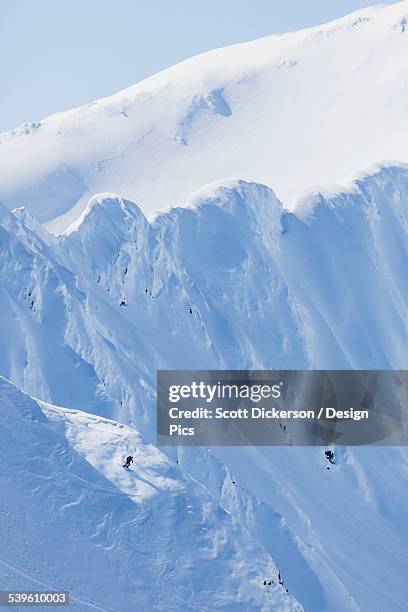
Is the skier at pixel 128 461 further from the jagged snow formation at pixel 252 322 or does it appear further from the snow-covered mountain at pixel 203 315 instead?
the jagged snow formation at pixel 252 322

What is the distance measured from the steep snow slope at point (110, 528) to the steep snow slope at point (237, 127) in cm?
7194

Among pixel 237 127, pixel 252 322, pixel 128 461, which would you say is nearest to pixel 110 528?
pixel 128 461

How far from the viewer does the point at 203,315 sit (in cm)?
10250

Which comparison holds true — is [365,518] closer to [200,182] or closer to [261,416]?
[261,416]

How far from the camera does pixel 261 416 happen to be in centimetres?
9869

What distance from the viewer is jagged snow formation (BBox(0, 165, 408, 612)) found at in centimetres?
8044

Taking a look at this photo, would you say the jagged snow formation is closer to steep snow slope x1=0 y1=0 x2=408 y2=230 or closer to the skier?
steep snow slope x1=0 y1=0 x2=408 y2=230

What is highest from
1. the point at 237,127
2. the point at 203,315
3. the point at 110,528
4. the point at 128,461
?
the point at 237,127

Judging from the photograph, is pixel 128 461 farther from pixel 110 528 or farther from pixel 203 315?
→ pixel 203 315

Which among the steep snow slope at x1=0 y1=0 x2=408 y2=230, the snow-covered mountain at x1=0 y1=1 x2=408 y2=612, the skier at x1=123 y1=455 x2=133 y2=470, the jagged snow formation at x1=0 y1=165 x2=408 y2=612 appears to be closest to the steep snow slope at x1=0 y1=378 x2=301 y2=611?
the snow-covered mountain at x1=0 y1=1 x2=408 y2=612

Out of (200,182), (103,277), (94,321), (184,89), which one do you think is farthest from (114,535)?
(184,89)

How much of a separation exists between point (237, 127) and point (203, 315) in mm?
58746

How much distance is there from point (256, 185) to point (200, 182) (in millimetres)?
28200

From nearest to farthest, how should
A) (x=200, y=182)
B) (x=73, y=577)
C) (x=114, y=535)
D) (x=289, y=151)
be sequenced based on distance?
(x=73, y=577) → (x=114, y=535) → (x=200, y=182) → (x=289, y=151)
